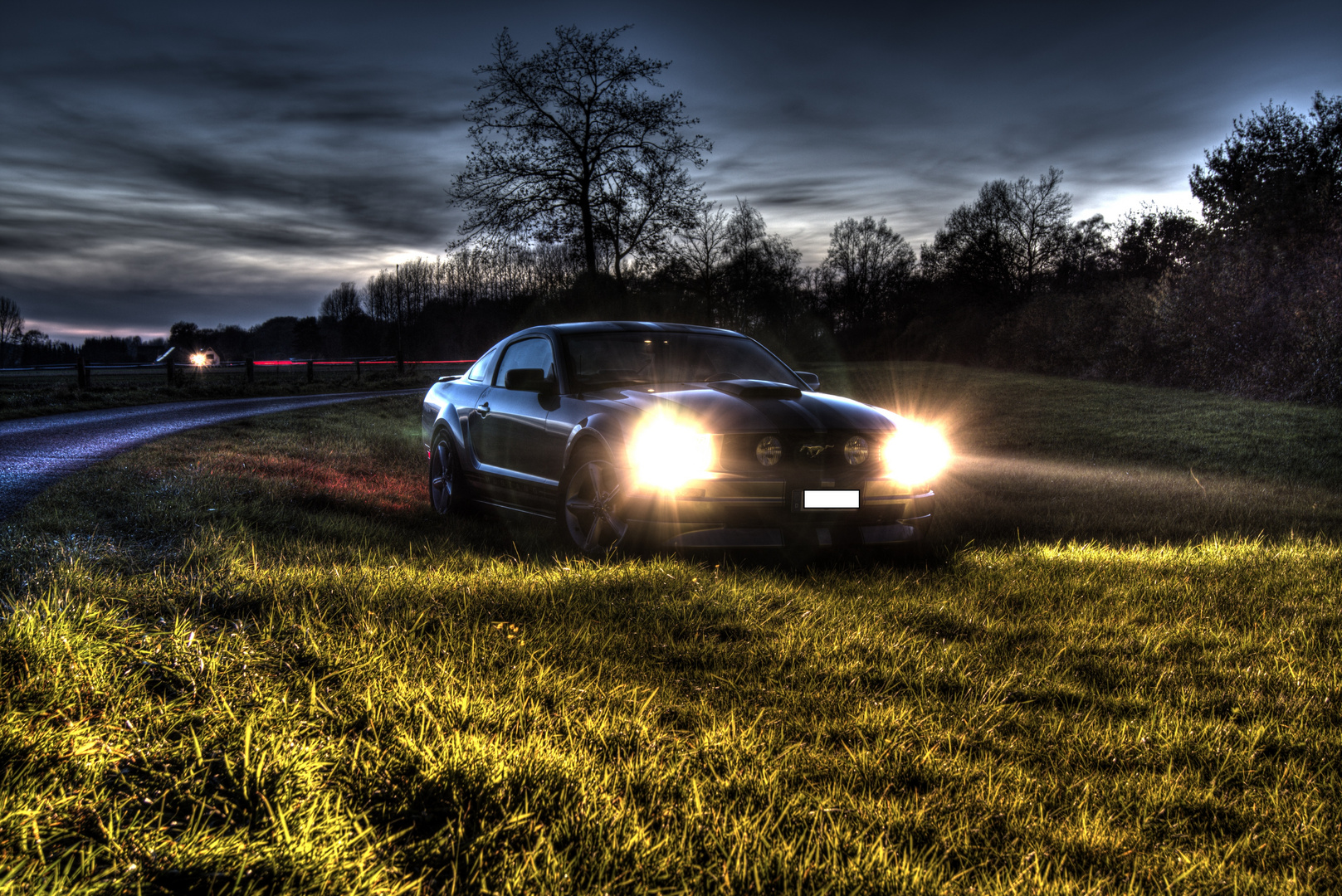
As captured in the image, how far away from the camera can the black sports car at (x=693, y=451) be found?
5055 mm

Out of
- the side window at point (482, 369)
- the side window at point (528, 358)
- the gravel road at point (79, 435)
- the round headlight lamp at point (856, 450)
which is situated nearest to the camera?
the round headlight lamp at point (856, 450)

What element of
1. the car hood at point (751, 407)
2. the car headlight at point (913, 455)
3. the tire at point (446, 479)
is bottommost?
the tire at point (446, 479)

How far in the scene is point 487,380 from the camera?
752 centimetres

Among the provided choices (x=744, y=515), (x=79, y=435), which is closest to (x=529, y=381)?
(x=744, y=515)

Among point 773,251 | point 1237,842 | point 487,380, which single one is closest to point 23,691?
point 1237,842

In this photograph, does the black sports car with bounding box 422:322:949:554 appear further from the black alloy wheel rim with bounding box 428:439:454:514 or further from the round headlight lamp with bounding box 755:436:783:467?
the black alloy wheel rim with bounding box 428:439:454:514

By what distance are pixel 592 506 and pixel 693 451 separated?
2.92 feet

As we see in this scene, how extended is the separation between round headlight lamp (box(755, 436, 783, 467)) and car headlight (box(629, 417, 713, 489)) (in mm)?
305

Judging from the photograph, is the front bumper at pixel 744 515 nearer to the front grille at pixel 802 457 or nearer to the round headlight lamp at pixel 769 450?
the front grille at pixel 802 457

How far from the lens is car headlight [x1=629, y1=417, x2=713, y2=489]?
5.04 meters

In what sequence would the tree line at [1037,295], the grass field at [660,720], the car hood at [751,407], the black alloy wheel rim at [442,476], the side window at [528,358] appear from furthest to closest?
1. the tree line at [1037,295]
2. the black alloy wheel rim at [442,476]
3. the side window at [528,358]
4. the car hood at [751,407]
5. the grass field at [660,720]

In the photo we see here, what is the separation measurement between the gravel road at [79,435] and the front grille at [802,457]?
17.5 ft

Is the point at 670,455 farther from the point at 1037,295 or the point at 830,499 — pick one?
the point at 1037,295

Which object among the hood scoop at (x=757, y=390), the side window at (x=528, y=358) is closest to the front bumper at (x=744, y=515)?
the hood scoop at (x=757, y=390)
